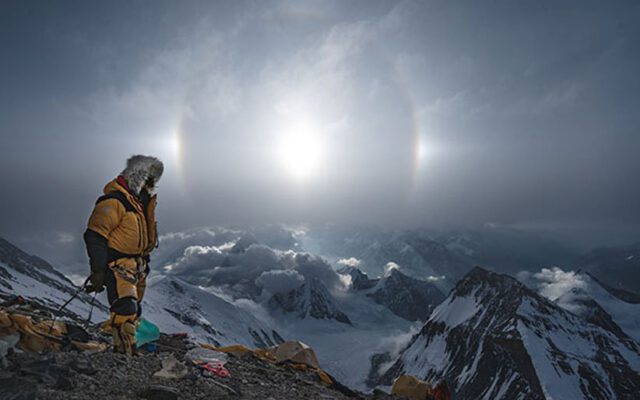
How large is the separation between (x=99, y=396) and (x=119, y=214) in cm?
376

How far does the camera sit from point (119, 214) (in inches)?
319

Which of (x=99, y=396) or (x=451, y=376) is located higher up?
(x=451, y=376)

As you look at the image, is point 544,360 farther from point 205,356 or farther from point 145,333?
point 145,333

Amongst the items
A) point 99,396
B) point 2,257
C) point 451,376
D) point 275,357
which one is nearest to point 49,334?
point 99,396

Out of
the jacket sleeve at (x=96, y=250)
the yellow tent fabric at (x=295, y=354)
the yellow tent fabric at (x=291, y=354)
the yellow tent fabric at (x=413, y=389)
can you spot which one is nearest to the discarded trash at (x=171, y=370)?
the jacket sleeve at (x=96, y=250)

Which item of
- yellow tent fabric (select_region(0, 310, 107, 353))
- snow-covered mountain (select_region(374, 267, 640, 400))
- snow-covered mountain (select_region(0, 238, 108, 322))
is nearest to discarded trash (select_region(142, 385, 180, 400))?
yellow tent fabric (select_region(0, 310, 107, 353))

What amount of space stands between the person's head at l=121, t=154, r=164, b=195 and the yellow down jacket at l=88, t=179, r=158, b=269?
0.29m

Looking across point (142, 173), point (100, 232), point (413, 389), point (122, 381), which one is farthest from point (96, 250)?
point (413, 389)

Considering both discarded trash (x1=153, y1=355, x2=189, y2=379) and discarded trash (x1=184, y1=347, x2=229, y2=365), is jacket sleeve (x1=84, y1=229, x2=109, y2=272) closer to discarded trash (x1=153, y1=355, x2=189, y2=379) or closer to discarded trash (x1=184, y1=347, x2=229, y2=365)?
discarded trash (x1=153, y1=355, x2=189, y2=379)

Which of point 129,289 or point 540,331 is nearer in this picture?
point 129,289

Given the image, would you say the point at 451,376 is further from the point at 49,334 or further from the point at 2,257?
the point at 49,334

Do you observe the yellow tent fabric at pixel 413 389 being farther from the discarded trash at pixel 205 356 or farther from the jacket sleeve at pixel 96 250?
the jacket sleeve at pixel 96 250

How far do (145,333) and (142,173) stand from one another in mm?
3533

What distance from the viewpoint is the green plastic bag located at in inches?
333
